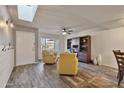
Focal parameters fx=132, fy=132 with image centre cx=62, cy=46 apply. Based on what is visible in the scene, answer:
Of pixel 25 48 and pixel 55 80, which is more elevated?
pixel 25 48

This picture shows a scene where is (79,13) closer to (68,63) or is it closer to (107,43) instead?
(68,63)

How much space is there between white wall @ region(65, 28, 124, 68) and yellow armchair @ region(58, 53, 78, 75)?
277 cm

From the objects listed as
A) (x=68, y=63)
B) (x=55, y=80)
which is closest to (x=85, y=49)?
(x=68, y=63)

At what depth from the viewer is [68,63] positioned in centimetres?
480

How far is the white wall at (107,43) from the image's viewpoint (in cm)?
633

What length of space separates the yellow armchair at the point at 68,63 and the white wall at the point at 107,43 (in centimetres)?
277

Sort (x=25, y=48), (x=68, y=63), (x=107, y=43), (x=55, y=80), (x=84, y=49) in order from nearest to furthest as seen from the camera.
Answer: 1. (x=55, y=80)
2. (x=68, y=63)
3. (x=107, y=43)
4. (x=25, y=48)
5. (x=84, y=49)

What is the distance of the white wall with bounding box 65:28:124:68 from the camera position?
Result: 633 cm

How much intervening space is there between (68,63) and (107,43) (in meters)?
3.28

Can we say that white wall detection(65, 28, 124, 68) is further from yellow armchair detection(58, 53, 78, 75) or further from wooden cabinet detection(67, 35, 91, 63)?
yellow armchair detection(58, 53, 78, 75)

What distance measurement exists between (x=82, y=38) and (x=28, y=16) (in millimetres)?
4507
